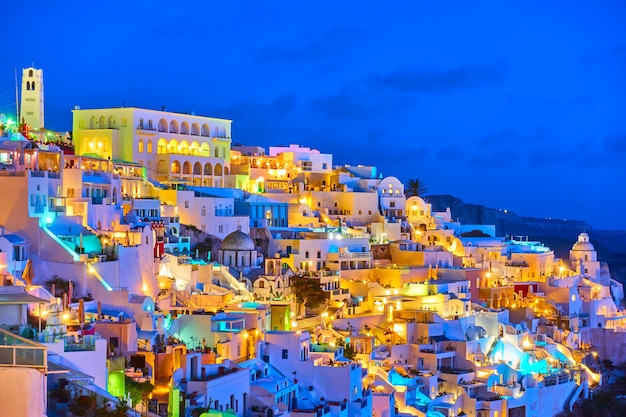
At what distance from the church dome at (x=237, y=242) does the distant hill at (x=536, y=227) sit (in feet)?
121

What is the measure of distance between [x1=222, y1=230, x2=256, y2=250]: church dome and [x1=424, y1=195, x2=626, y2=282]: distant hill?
3679 centimetres

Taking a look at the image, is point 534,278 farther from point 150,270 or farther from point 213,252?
point 150,270

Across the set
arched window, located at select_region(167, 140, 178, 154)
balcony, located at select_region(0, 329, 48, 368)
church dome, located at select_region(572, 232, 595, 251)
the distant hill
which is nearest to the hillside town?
balcony, located at select_region(0, 329, 48, 368)

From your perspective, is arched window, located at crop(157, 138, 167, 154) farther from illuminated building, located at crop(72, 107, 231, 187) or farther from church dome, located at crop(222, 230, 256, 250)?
church dome, located at crop(222, 230, 256, 250)

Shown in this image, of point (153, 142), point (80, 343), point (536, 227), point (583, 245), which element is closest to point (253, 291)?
point (153, 142)

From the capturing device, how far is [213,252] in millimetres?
43625

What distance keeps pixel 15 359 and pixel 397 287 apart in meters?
31.6

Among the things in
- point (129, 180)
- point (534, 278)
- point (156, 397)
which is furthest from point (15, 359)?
point (534, 278)

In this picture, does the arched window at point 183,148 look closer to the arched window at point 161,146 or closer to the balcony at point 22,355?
the arched window at point 161,146

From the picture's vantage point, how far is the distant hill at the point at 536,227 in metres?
86.6

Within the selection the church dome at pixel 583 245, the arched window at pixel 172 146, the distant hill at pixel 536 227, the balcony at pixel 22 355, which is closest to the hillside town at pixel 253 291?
the balcony at pixel 22 355

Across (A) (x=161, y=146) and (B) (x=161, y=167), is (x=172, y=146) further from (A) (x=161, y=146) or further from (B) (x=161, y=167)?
(B) (x=161, y=167)

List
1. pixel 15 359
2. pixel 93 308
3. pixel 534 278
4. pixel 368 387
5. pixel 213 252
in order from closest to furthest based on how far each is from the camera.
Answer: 1. pixel 15 359
2. pixel 93 308
3. pixel 368 387
4. pixel 213 252
5. pixel 534 278

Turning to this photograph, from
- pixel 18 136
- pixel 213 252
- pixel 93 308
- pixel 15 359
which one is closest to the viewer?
pixel 15 359
